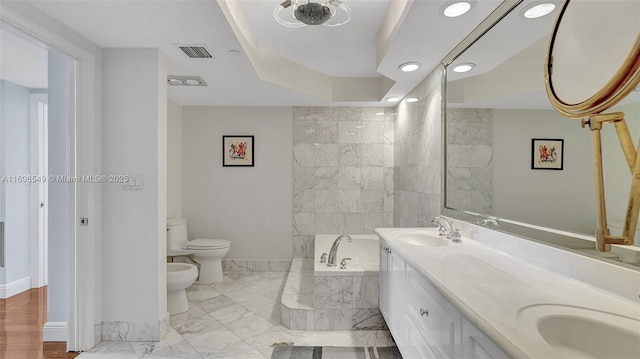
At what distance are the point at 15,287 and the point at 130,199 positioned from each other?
1.41 meters

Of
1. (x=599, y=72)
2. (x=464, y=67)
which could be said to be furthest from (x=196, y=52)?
(x=599, y=72)

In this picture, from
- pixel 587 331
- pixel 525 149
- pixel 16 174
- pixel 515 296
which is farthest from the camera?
pixel 16 174

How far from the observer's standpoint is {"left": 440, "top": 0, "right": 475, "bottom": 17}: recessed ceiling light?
163 cm

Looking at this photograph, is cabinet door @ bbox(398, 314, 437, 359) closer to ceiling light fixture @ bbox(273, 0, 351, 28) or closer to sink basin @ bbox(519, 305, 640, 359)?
sink basin @ bbox(519, 305, 640, 359)

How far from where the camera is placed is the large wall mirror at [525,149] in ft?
3.49

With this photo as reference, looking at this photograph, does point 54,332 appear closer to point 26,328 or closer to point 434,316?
point 26,328

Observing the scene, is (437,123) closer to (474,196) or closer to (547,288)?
(474,196)

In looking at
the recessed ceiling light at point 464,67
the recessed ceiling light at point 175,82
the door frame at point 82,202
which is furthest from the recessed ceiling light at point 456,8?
the recessed ceiling light at point 175,82

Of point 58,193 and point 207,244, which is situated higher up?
point 58,193

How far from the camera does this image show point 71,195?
2262 millimetres

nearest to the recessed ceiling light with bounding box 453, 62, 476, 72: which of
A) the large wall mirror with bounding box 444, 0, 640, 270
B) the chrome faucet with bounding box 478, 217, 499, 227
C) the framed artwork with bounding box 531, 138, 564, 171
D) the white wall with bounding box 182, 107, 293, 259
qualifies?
the large wall mirror with bounding box 444, 0, 640, 270

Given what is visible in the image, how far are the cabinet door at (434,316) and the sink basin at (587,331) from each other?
0.27 m

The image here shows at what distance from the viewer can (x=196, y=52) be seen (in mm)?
2424

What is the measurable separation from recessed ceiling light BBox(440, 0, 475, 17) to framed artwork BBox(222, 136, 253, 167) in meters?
2.93
